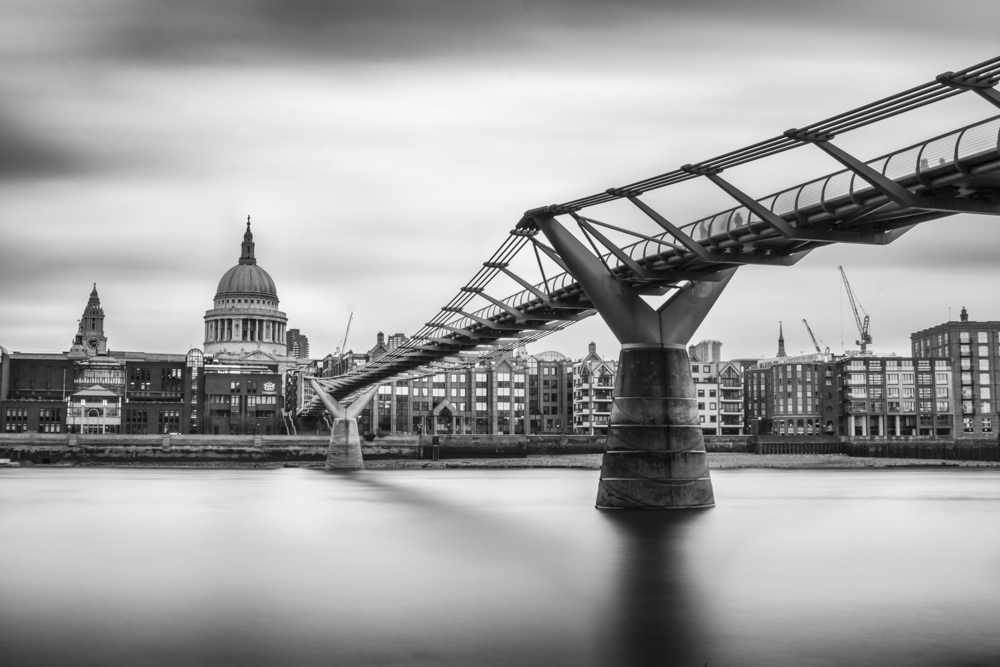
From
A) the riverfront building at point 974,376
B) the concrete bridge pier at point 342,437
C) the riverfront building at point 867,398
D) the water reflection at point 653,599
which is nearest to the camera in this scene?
the water reflection at point 653,599

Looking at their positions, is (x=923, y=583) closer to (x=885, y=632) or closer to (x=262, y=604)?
(x=885, y=632)

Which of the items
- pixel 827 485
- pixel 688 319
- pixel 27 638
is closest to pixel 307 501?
pixel 688 319

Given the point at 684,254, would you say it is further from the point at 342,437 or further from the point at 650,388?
the point at 342,437

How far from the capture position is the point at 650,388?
3800 cm

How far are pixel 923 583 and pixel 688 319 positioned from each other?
580 inches

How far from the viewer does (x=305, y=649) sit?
17.9 m

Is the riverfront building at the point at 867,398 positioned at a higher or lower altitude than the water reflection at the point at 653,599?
higher

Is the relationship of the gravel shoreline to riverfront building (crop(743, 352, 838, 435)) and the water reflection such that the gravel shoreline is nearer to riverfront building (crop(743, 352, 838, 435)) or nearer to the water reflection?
riverfront building (crop(743, 352, 838, 435))

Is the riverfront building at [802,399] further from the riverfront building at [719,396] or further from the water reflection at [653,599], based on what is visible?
the water reflection at [653,599]

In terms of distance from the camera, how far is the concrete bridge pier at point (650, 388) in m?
37.9

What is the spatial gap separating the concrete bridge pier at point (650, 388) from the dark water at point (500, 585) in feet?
3.99

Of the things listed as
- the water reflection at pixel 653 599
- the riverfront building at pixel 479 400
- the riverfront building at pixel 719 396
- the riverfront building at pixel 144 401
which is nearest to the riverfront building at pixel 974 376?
the riverfront building at pixel 719 396

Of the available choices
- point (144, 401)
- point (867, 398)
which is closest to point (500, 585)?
point (867, 398)

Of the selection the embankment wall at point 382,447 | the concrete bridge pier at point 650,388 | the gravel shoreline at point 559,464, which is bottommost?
the gravel shoreline at point 559,464
